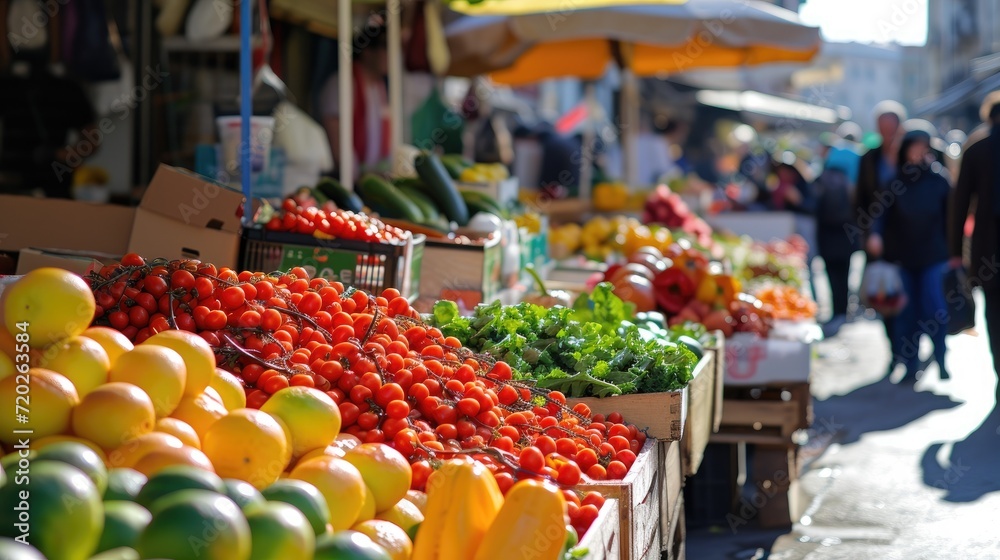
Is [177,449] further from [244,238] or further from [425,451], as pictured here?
[244,238]

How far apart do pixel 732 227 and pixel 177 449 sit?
1323 cm

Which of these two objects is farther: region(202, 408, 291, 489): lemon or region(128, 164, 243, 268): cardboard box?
region(128, 164, 243, 268): cardboard box

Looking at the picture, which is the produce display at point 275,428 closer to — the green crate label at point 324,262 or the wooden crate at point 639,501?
the wooden crate at point 639,501

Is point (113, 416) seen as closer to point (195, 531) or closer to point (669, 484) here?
point (195, 531)

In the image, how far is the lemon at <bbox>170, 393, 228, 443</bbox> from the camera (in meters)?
2.66

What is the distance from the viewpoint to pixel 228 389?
115 inches

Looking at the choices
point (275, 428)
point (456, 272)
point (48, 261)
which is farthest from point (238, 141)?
point (275, 428)

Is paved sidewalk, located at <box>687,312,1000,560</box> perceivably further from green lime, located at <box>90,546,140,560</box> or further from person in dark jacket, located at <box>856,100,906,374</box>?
green lime, located at <box>90,546,140,560</box>

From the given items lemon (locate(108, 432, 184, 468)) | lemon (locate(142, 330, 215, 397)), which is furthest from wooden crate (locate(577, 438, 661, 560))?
lemon (locate(108, 432, 184, 468))

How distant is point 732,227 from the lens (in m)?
15.0

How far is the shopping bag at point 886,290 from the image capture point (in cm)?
929

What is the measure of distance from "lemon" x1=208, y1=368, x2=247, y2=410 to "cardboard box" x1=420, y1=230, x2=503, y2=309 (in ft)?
8.10

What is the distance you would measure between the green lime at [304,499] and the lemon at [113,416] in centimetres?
34

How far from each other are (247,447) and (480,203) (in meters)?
4.51
